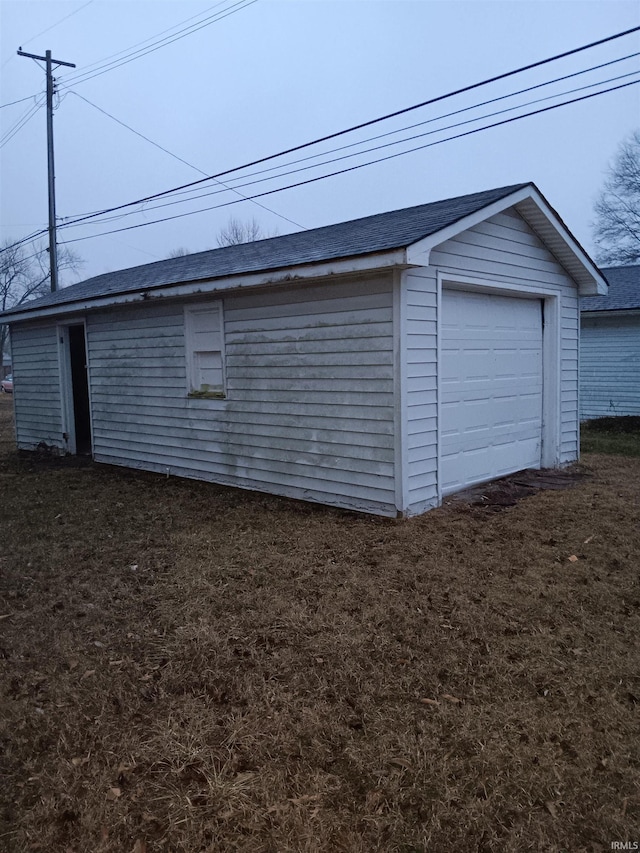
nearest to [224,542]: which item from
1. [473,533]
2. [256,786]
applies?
[473,533]

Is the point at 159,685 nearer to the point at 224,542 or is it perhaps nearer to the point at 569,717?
the point at 569,717

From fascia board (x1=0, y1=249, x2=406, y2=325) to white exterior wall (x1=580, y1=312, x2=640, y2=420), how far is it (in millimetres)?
10395

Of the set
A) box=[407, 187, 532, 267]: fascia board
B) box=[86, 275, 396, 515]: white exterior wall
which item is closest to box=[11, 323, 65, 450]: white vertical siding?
box=[86, 275, 396, 515]: white exterior wall

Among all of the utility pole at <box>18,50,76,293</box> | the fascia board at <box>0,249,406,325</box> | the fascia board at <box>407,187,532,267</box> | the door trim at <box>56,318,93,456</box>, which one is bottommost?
the door trim at <box>56,318,93,456</box>

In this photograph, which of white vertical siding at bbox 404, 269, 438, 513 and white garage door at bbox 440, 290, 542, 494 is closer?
white vertical siding at bbox 404, 269, 438, 513

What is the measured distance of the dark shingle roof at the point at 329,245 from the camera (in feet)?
20.4

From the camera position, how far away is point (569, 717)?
9.54 feet

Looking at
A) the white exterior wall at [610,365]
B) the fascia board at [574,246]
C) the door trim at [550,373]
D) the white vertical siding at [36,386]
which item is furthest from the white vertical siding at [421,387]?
the white exterior wall at [610,365]

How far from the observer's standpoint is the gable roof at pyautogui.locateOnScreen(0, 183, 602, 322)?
6227 mm

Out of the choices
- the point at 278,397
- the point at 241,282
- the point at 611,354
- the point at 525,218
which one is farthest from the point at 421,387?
the point at 611,354

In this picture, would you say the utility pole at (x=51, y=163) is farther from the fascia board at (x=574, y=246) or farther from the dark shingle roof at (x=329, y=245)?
the fascia board at (x=574, y=246)

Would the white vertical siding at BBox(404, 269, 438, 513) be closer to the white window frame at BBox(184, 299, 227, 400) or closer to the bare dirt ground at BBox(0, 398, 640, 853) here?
the bare dirt ground at BBox(0, 398, 640, 853)

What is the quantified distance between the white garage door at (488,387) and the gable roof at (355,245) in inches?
35.6

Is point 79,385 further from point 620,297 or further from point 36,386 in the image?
point 620,297
